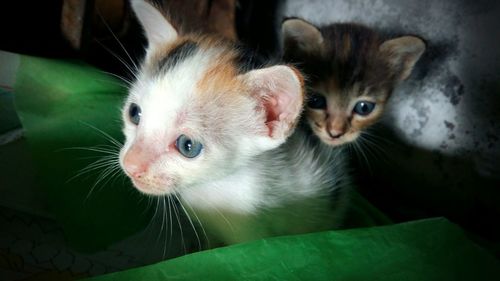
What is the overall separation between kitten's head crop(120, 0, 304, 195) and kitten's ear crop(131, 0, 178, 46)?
10 cm

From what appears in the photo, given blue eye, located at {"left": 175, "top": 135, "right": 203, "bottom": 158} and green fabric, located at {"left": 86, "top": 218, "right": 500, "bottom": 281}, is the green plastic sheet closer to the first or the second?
green fabric, located at {"left": 86, "top": 218, "right": 500, "bottom": 281}

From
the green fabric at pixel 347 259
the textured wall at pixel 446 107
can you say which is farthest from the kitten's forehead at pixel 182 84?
the textured wall at pixel 446 107

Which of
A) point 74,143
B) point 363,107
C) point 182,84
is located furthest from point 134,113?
point 363,107

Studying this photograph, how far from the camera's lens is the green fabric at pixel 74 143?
139cm

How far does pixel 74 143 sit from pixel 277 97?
2.32 feet

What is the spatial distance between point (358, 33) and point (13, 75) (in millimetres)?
1125

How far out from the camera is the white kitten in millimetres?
1096

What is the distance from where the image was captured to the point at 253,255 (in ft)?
3.31

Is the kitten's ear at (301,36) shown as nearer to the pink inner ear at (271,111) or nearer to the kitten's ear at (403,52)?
the kitten's ear at (403,52)

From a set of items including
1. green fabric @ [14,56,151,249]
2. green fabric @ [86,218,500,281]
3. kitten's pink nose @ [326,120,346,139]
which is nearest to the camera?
green fabric @ [86,218,500,281]

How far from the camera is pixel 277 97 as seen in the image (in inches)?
43.4

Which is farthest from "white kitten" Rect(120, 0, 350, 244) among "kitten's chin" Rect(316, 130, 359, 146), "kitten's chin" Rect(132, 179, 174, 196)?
"kitten's chin" Rect(316, 130, 359, 146)

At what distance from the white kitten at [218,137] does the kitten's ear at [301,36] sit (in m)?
0.32

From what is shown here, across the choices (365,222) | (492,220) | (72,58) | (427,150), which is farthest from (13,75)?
(492,220)
